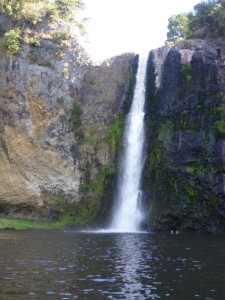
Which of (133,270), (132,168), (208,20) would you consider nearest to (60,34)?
(208,20)

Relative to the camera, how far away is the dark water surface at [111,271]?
1268 centimetres

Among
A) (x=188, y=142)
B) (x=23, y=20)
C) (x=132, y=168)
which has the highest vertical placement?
(x=23, y=20)

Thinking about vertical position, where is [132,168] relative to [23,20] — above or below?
below

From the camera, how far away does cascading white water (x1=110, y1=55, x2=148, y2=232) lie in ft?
129

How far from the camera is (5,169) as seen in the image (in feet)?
142

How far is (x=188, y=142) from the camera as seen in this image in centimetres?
3772

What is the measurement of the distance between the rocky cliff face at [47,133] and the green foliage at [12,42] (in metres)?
0.66

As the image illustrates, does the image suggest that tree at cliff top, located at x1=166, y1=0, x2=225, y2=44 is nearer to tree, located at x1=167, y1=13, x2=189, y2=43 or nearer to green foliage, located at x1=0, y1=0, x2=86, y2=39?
green foliage, located at x1=0, y1=0, x2=86, y2=39

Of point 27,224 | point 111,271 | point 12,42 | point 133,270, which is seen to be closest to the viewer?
point 111,271

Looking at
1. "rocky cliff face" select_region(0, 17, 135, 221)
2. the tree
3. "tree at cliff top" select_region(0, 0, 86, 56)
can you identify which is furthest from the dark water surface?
the tree

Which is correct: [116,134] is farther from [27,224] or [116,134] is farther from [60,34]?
[60,34]

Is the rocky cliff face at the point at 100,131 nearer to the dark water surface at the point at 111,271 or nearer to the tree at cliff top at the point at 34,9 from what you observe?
the tree at cliff top at the point at 34,9

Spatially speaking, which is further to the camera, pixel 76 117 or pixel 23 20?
pixel 23 20

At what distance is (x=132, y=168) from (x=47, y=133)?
29.7 feet
